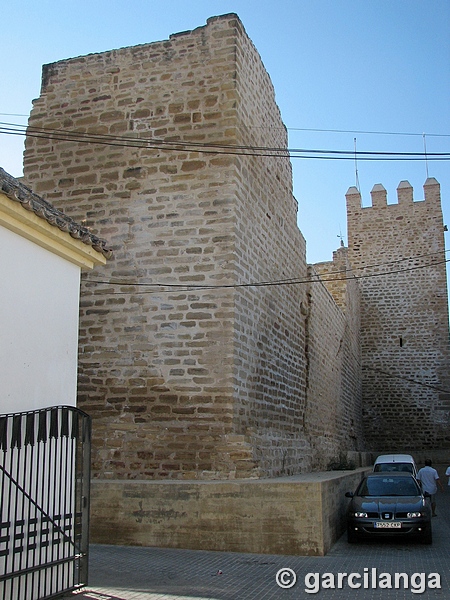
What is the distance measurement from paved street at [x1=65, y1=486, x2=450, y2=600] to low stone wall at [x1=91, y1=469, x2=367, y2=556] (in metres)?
0.18

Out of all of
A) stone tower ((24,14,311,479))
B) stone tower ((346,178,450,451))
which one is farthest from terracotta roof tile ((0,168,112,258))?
stone tower ((346,178,450,451))

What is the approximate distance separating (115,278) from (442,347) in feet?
59.3

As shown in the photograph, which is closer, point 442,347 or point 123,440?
point 123,440

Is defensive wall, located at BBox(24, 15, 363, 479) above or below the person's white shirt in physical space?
above

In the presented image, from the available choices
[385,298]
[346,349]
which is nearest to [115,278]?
[346,349]

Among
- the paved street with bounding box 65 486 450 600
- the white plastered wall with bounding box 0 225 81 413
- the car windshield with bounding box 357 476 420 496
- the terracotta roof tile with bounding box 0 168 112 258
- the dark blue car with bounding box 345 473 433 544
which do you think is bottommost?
the paved street with bounding box 65 486 450 600

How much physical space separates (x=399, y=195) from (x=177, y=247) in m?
19.0

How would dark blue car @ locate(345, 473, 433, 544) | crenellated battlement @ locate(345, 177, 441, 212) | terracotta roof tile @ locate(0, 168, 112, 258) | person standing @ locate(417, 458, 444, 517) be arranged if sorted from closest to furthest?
terracotta roof tile @ locate(0, 168, 112, 258) → dark blue car @ locate(345, 473, 433, 544) → person standing @ locate(417, 458, 444, 517) → crenellated battlement @ locate(345, 177, 441, 212)

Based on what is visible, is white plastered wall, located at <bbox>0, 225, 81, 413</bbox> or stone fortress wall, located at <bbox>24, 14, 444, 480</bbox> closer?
white plastered wall, located at <bbox>0, 225, 81, 413</bbox>

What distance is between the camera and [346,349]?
68.7 ft

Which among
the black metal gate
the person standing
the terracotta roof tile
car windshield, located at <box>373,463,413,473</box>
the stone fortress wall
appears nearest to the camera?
the black metal gate

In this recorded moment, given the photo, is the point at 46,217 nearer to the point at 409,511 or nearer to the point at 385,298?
the point at 409,511

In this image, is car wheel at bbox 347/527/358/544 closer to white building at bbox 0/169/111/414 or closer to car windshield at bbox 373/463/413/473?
white building at bbox 0/169/111/414

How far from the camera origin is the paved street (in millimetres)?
5777
